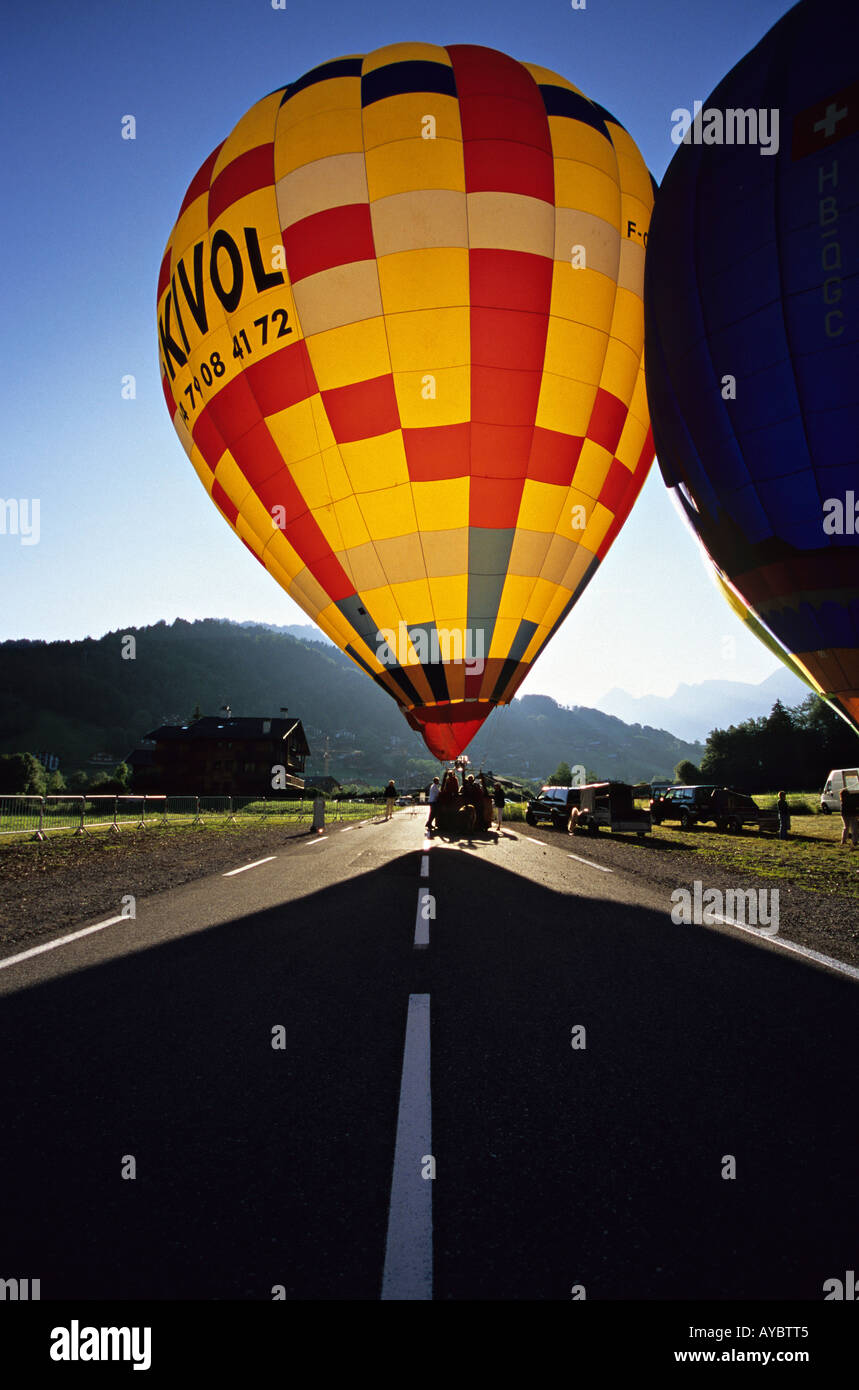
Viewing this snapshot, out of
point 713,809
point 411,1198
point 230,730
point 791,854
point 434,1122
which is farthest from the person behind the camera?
point 230,730

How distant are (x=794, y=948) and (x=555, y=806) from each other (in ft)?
70.7

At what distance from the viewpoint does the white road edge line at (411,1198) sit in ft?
6.23

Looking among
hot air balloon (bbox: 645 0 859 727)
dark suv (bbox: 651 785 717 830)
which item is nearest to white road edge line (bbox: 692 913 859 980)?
hot air balloon (bbox: 645 0 859 727)

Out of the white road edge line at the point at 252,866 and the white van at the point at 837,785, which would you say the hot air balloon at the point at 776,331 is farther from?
the white van at the point at 837,785

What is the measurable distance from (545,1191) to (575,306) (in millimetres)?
13397

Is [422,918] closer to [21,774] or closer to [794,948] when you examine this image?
[794,948]

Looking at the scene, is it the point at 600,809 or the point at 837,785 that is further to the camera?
the point at 837,785

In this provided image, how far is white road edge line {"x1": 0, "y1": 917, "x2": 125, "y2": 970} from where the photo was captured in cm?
534

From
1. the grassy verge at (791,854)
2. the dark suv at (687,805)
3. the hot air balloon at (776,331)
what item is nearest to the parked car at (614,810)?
the grassy verge at (791,854)

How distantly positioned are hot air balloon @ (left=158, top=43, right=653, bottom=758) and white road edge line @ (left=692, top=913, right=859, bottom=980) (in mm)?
7215

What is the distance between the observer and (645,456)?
14.9 metres

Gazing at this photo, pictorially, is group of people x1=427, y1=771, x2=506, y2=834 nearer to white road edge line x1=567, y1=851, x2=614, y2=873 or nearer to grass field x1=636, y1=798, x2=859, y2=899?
grass field x1=636, y1=798, x2=859, y2=899

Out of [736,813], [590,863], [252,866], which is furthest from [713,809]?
[252,866]

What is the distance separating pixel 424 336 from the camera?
452 inches
